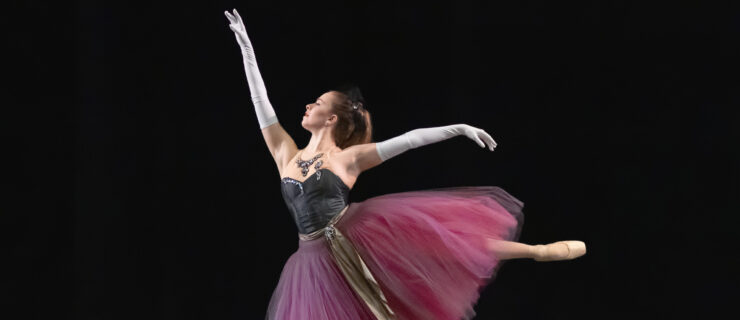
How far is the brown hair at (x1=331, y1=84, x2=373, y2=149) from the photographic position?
2393mm

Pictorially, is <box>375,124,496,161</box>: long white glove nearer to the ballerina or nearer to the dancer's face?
the ballerina

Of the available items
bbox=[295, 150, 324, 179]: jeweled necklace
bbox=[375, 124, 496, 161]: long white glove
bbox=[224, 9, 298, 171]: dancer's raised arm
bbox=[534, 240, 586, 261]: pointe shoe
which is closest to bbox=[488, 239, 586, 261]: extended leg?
bbox=[534, 240, 586, 261]: pointe shoe

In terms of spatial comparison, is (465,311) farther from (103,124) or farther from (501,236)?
(103,124)

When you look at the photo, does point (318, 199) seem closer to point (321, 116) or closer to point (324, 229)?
point (324, 229)

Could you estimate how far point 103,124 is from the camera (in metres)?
2.89

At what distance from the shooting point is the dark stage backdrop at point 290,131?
2.74 m

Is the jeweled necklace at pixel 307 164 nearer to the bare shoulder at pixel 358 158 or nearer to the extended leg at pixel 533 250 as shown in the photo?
the bare shoulder at pixel 358 158

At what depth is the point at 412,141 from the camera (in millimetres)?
2160

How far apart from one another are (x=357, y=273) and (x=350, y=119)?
521 mm

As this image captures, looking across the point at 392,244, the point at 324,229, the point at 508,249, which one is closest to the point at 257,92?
the point at 324,229

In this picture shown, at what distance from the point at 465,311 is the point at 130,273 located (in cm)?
140

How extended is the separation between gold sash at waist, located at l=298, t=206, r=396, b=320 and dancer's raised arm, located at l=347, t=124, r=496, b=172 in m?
0.22

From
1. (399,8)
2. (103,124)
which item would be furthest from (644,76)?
(103,124)

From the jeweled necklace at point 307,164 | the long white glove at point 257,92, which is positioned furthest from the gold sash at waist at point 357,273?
the long white glove at point 257,92
